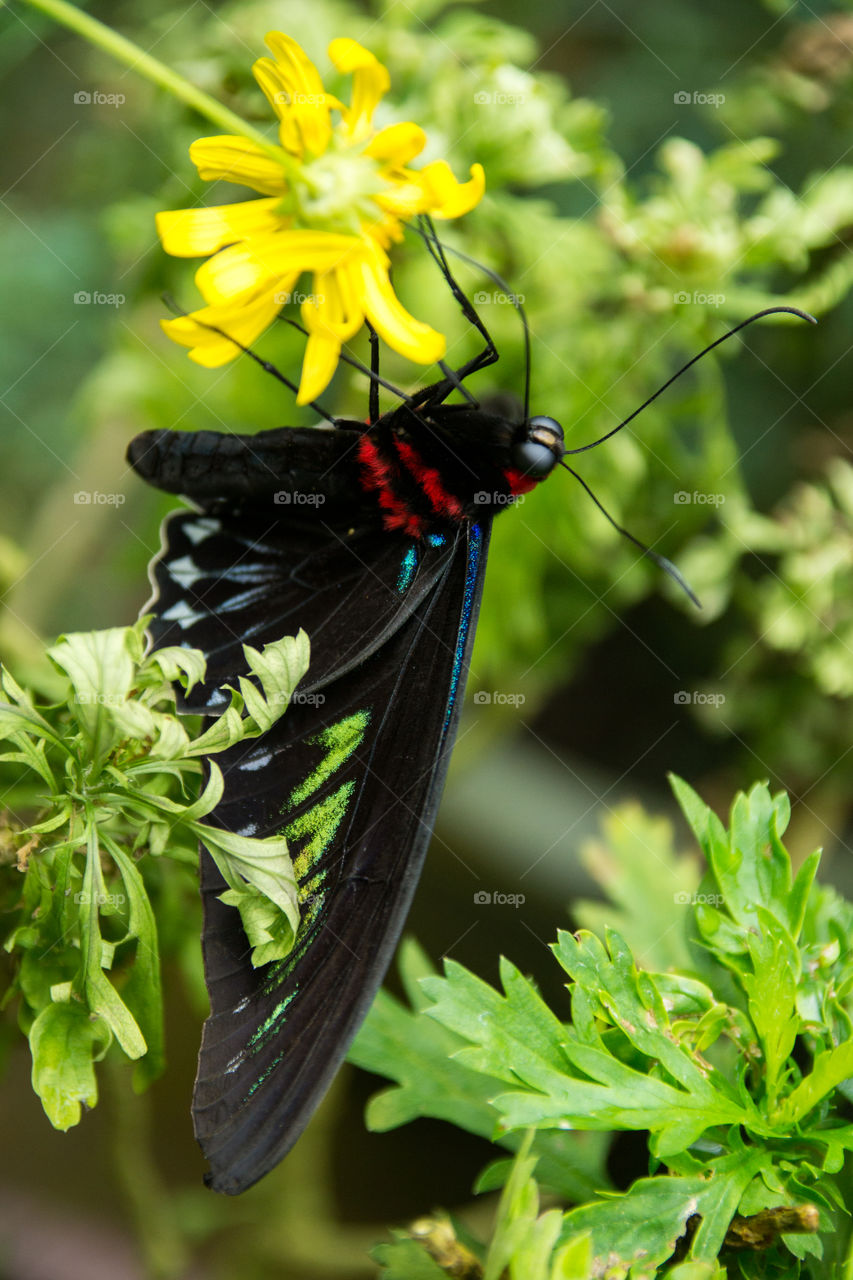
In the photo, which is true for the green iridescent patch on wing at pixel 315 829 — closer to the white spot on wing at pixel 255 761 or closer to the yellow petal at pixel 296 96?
the white spot on wing at pixel 255 761

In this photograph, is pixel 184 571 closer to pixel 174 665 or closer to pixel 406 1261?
pixel 174 665

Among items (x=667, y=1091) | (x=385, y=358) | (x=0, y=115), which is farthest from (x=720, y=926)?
(x=0, y=115)

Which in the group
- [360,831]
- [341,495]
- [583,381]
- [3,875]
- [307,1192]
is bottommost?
[307,1192]

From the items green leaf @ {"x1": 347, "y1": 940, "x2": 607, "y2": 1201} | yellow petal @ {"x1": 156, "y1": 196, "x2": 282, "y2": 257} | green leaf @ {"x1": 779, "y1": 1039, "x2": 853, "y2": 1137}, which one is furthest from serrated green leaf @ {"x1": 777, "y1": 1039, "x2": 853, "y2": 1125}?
yellow petal @ {"x1": 156, "y1": 196, "x2": 282, "y2": 257}

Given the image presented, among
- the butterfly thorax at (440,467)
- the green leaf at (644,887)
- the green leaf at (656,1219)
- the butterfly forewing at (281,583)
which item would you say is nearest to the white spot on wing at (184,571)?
the butterfly forewing at (281,583)

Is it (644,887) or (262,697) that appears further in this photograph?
(644,887)

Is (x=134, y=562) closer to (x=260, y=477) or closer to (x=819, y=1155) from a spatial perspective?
(x=260, y=477)

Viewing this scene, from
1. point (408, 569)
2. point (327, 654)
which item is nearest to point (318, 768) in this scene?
point (327, 654)
